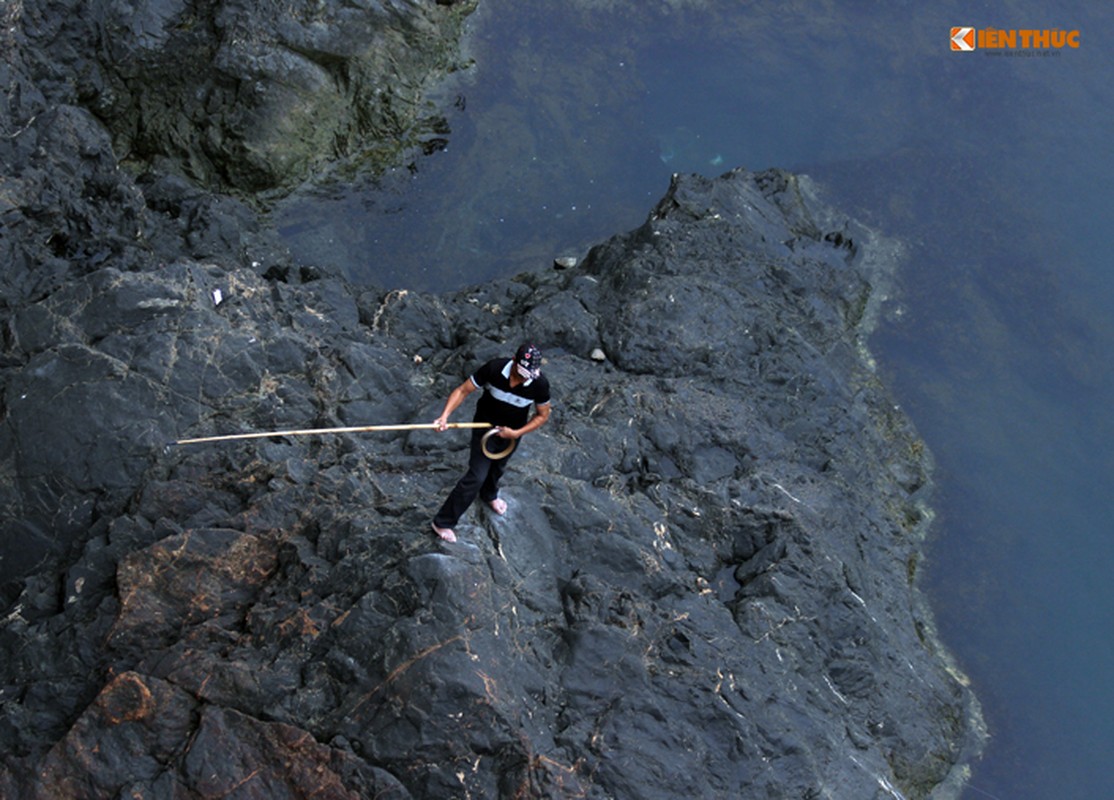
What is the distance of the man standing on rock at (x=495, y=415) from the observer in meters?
7.93

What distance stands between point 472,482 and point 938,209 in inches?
378

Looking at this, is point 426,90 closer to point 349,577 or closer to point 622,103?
point 622,103

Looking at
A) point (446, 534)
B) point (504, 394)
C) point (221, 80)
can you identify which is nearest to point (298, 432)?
point (446, 534)

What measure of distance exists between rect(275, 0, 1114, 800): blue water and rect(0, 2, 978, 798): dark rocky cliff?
2.56ft

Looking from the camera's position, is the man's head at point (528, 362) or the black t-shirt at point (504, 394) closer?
the man's head at point (528, 362)

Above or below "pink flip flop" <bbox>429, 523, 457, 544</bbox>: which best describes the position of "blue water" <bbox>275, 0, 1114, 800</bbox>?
below

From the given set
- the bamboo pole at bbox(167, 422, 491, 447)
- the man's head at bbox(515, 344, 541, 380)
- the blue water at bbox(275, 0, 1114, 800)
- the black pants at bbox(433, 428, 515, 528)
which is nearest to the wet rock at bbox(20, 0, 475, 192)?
the blue water at bbox(275, 0, 1114, 800)

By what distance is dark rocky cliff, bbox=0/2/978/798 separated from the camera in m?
7.56

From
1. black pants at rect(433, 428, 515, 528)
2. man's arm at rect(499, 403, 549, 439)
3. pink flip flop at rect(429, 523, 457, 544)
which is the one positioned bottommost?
pink flip flop at rect(429, 523, 457, 544)

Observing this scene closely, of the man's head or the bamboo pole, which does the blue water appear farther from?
the man's head

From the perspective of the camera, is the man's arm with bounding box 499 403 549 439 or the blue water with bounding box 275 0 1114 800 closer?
the man's arm with bounding box 499 403 549 439

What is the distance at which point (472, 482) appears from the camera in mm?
7973

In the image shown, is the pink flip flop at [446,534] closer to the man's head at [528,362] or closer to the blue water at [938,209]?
the man's head at [528,362]

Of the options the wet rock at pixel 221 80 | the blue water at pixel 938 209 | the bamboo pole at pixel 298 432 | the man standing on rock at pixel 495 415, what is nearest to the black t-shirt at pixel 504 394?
the man standing on rock at pixel 495 415
